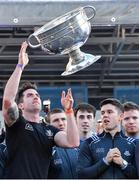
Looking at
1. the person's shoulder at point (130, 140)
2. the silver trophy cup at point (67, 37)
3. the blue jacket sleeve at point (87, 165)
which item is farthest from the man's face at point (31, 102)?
the person's shoulder at point (130, 140)

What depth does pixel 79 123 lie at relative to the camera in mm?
5020

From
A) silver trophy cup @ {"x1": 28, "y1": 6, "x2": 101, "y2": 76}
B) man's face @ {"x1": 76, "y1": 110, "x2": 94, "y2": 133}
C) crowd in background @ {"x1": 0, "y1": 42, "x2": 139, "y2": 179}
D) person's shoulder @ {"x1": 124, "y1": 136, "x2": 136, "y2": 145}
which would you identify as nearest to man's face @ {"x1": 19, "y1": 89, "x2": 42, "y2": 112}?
Answer: crowd in background @ {"x1": 0, "y1": 42, "x2": 139, "y2": 179}

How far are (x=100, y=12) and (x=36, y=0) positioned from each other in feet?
2.30

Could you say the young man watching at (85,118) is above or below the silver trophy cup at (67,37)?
below

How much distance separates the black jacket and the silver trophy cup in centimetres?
74

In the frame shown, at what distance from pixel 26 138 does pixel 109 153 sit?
2.07 ft

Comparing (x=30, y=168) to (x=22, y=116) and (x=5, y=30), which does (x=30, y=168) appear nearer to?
(x=22, y=116)

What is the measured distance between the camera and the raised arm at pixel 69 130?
3787 millimetres

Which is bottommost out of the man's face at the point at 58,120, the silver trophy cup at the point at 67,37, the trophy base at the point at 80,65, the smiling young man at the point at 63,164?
the smiling young man at the point at 63,164

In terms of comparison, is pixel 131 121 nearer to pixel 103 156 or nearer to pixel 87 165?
pixel 103 156

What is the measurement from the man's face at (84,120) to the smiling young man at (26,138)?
0.95 metres

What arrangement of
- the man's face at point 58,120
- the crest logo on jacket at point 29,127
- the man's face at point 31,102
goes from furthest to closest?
the man's face at point 58,120, the man's face at point 31,102, the crest logo on jacket at point 29,127

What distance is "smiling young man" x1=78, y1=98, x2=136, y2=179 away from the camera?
412 centimetres

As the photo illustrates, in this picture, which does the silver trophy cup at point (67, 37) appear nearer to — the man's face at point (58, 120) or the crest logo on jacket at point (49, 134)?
the crest logo on jacket at point (49, 134)
